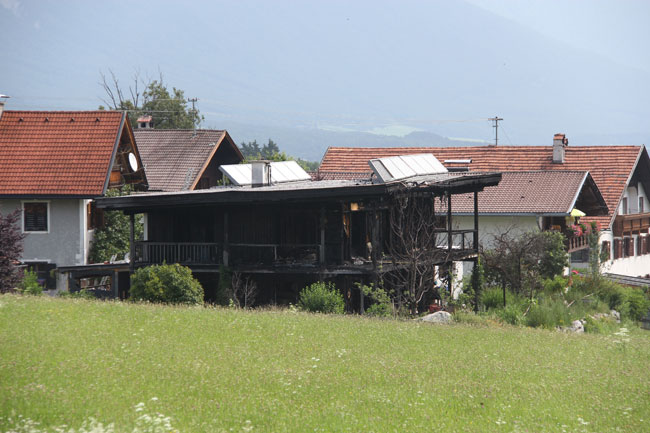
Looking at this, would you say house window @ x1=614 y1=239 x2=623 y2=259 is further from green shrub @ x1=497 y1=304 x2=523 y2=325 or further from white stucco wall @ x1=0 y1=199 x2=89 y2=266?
white stucco wall @ x1=0 y1=199 x2=89 y2=266

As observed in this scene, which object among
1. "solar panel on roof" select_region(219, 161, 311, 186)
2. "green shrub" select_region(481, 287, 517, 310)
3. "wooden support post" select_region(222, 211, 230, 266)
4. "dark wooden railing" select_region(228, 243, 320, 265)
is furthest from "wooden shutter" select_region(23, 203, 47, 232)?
"green shrub" select_region(481, 287, 517, 310)

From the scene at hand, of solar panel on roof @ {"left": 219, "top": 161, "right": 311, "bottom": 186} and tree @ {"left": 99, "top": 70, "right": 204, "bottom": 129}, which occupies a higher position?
tree @ {"left": 99, "top": 70, "right": 204, "bottom": 129}

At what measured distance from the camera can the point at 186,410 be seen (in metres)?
13.3

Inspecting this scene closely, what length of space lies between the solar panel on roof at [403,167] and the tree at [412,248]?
3.18 feet

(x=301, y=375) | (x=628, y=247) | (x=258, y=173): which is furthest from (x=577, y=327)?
(x=628, y=247)

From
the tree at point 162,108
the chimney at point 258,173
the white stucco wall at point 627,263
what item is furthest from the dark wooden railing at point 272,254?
the tree at point 162,108

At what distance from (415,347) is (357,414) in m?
5.81

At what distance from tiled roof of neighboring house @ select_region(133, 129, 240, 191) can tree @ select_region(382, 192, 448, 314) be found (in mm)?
18875

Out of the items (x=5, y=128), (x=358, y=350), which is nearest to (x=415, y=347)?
(x=358, y=350)

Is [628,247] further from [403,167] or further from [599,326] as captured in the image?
[403,167]

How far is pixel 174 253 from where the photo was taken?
31938 mm

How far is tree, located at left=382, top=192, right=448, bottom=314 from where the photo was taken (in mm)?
28562

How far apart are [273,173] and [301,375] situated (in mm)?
19836

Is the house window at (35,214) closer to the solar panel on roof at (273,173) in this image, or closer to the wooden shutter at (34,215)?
the wooden shutter at (34,215)
